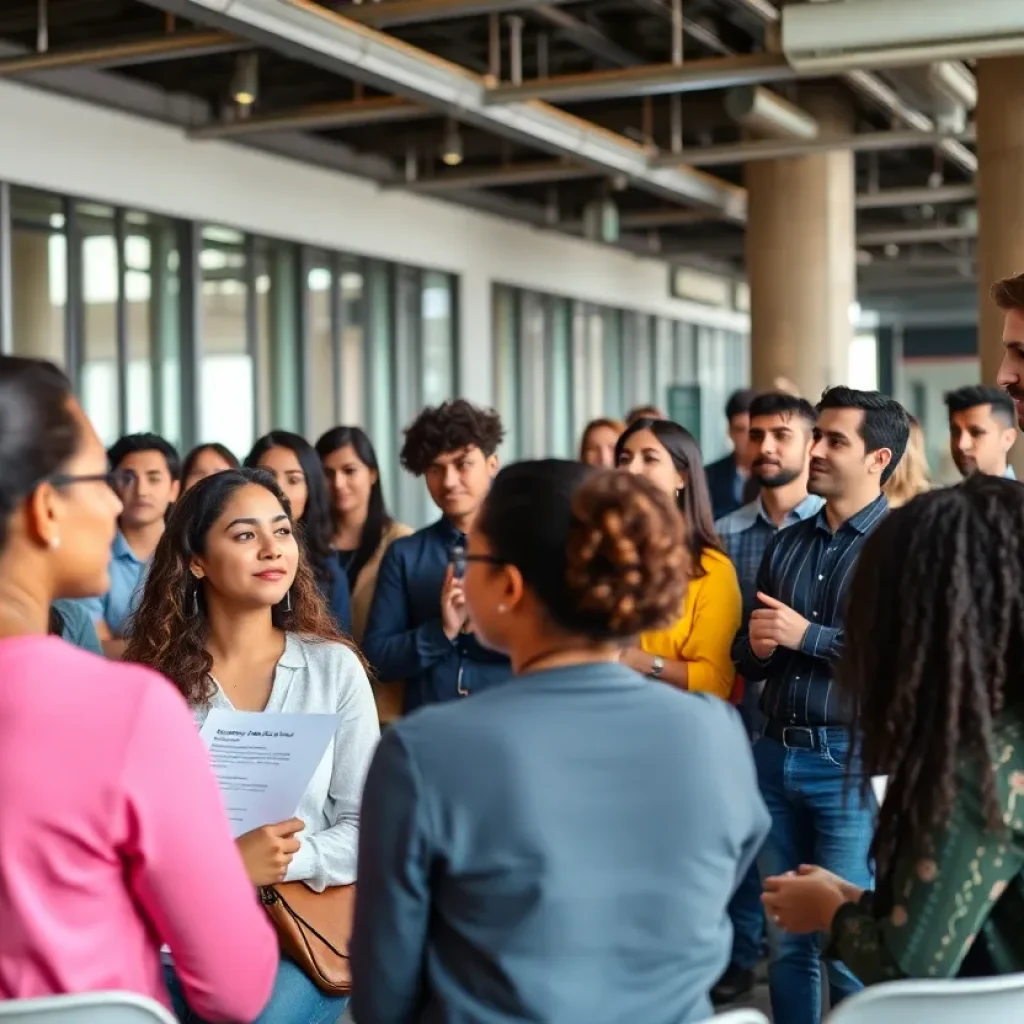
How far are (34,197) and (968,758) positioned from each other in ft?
30.8

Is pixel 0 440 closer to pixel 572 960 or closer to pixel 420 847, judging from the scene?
pixel 420 847

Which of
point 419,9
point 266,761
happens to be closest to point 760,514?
point 266,761

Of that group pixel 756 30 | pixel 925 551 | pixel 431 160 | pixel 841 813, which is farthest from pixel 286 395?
pixel 925 551

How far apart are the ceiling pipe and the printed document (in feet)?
22.4

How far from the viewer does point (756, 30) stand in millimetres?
10906

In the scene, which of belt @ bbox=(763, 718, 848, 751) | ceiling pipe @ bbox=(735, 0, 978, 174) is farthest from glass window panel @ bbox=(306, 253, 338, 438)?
belt @ bbox=(763, 718, 848, 751)

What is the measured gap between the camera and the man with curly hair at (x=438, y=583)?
13.3ft

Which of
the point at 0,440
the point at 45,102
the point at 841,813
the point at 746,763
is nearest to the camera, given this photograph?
the point at 0,440

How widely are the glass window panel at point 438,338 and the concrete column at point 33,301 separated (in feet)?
17.4

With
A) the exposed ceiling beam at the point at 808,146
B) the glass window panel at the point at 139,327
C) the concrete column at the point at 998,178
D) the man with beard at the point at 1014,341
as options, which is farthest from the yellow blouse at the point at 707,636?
the exposed ceiling beam at the point at 808,146

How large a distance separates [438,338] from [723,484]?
8518 millimetres

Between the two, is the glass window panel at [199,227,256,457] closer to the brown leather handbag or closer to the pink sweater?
the brown leather handbag

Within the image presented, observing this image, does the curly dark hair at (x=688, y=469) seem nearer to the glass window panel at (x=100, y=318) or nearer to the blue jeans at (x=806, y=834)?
the blue jeans at (x=806, y=834)

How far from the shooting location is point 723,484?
7059mm
